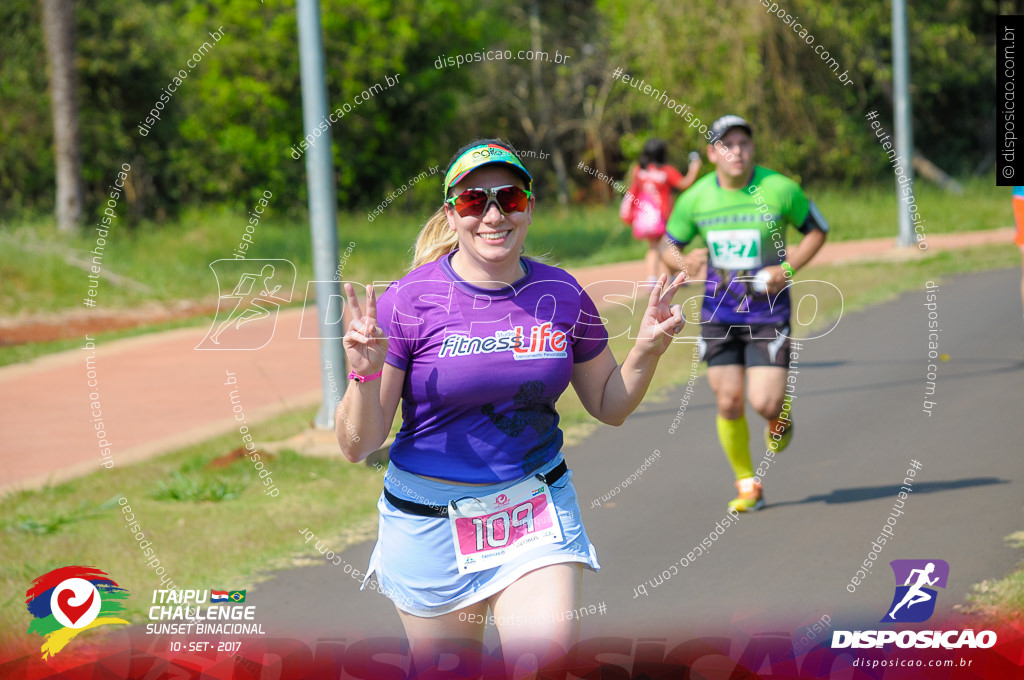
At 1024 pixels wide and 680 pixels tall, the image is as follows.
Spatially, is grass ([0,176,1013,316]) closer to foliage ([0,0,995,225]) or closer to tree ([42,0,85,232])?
tree ([42,0,85,232])

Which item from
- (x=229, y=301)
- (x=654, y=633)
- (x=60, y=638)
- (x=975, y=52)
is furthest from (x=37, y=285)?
(x=975, y=52)

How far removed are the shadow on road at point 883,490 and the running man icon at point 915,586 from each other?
1.12 metres

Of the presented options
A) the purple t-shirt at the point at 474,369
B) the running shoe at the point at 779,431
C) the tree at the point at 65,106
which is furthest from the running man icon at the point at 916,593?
the tree at the point at 65,106

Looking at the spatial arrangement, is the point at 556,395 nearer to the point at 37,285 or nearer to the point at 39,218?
the point at 37,285

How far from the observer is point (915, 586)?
4.55 m

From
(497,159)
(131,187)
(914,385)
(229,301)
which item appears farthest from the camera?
(131,187)

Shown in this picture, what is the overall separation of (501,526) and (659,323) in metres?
0.71

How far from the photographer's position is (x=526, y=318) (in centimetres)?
314

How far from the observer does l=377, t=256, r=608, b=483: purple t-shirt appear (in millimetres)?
3088

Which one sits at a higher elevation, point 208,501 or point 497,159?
point 497,159

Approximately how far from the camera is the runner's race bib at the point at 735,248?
591cm

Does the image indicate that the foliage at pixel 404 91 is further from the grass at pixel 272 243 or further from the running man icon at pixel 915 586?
the running man icon at pixel 915 586

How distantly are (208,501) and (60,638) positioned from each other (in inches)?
88.7

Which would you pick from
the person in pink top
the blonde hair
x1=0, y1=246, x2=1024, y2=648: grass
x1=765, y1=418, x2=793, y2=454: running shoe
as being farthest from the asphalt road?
the person in pink top
